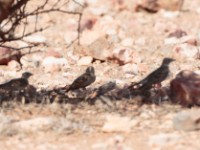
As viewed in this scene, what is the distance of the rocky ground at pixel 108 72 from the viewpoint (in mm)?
5273

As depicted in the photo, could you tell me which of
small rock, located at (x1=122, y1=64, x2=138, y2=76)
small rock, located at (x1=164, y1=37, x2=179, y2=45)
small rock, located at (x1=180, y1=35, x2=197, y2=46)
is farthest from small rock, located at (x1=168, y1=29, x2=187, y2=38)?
small rock, located at (x1=122, y1=64, x2=138, y2=76)

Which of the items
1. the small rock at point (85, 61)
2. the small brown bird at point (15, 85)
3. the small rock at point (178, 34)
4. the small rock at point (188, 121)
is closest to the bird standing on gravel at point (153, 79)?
the small brown bird at point (15, 85)

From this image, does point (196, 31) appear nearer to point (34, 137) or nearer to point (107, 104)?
point (107, 104)

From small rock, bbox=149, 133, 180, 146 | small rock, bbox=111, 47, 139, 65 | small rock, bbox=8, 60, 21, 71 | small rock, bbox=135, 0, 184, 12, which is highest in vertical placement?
small rock, bbox=135, 0, 184, 12

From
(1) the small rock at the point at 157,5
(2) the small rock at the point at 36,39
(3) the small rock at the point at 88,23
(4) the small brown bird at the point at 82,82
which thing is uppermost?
(1) the small rock at the point at 157,5

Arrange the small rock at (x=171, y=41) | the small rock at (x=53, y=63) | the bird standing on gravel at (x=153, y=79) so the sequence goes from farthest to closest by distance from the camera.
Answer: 1. the small rock at (x=171, y=41)
2. the small rock at (x=53, y=63)
3. the bird standing on gravel at (x=153, y=79)

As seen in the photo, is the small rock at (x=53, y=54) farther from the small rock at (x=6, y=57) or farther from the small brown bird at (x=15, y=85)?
the small brown bird at (x=15, y=85)

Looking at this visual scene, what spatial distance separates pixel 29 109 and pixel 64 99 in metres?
0.73

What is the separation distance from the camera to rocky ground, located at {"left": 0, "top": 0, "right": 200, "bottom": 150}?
17.3 ft

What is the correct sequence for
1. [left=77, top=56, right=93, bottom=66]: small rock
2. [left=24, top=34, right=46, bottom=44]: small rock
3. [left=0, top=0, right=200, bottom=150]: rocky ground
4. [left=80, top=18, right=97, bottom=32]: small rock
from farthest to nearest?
[left=80, top=18, right=97, bottom=32]: small rock, [left=24, top=34, right=46, bottom=44]: small rock, [left=77, top=56, right=93, bottom=66]: small rock, [left=0, top=0, right=200, bottom=150]: rocky ground

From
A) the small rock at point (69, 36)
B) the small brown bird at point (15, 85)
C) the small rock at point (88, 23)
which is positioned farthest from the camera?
the small rock at point (88, 23)

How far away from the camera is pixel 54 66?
29.1 ft

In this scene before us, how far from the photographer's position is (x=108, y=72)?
8.69 metres

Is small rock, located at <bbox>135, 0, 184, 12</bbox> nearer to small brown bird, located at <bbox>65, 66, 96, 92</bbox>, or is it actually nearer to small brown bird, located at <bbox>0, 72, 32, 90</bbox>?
small brown bird, located at <bbox>65, 66, 96, 92</bbox>
